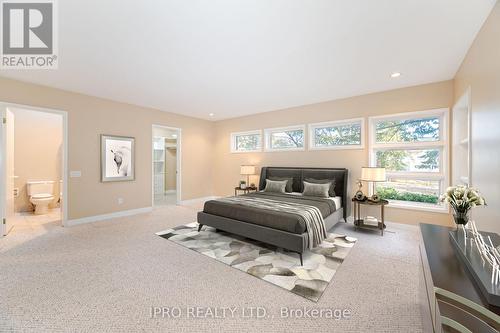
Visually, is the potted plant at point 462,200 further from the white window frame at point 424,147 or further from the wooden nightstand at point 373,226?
the white window frame at point 424,147

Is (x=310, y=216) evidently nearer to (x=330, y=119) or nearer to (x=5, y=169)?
(x=330, y=119)

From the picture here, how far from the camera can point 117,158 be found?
4.84 metres

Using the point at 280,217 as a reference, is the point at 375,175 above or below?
above

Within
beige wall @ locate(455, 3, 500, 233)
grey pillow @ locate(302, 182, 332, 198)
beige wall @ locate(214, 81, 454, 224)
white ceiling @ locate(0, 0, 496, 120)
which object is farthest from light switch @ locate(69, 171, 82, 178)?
beige wall @ locate(455, 3, 500, 233)

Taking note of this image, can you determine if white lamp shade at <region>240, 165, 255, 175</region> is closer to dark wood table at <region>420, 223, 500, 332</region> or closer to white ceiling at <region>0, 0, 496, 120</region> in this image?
white ceiling at <region>0, 0, 496, 120</region>

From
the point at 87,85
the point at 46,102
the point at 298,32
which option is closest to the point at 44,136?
the point at 46,102

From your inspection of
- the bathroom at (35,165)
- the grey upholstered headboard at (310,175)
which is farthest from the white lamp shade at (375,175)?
the bathroom at (35,165)

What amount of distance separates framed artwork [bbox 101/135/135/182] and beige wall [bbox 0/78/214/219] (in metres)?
0.11

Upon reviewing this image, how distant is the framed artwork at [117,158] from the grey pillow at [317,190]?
168 inches

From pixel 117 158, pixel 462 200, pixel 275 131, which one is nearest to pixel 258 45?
pixel 462 200

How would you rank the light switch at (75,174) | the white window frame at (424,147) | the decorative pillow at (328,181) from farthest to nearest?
1. the decorative pillow at (328,181)
2. the light switch at (75,174)
3. the white window frame at (424,147)

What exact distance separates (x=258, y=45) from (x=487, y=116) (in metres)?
2.58

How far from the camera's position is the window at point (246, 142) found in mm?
6169

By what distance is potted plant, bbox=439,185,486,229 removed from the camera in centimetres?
158
